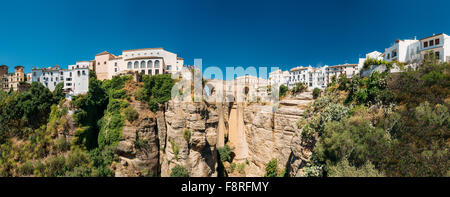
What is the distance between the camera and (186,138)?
15.6 meters

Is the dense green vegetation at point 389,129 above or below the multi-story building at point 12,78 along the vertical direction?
below

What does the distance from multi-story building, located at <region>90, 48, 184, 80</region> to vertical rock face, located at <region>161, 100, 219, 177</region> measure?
43.7ft

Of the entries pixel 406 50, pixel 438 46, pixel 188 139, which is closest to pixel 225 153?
pixel 188 139

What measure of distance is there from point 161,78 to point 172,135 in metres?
6.33

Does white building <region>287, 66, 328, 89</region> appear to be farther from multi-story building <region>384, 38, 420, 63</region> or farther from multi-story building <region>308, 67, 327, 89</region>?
multi-story building <region>384, 38, 420, 63</region>

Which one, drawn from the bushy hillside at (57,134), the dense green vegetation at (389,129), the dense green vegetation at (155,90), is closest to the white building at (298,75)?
the dense green vegetation at (389,129)

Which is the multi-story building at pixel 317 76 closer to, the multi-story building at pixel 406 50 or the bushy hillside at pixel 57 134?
the multi-story building at pixel 406 50

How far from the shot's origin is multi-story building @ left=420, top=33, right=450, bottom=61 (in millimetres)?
16766

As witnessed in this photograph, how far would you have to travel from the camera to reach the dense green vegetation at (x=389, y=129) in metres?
6.42

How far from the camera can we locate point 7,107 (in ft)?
47.5

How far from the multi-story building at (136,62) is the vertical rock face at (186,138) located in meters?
13.3

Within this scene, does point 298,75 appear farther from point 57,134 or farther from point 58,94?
point 57,134
